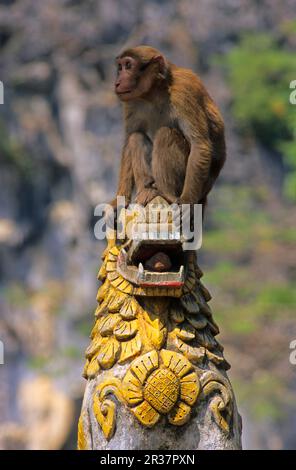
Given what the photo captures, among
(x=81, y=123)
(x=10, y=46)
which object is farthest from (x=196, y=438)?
(x=10, y=46)

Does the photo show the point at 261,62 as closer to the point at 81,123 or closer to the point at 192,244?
the point at 81,123

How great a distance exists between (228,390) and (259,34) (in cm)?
2074

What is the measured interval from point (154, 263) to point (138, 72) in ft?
4.90

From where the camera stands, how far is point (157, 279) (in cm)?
461

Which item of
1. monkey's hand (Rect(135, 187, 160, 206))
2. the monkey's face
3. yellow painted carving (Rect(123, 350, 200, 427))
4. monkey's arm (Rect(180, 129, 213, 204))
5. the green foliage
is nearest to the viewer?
yellow painted carving (Rect(123, 350, 200, 427))

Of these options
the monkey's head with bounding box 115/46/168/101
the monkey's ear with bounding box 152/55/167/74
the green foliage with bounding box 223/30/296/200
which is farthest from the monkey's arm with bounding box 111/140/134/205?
the green foliage with bounding box 223/30/296/200

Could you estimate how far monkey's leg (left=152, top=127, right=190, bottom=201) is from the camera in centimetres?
555

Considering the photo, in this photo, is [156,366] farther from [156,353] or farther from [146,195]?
[146,195]

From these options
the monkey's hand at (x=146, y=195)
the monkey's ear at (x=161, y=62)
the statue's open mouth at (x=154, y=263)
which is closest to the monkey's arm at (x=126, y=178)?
the monkey's hand at (x=146, y=195)

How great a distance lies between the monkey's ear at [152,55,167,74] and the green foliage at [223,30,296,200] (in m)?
17.8

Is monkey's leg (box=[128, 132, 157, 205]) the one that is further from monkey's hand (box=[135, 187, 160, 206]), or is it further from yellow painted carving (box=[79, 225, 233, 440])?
yellow painted carving (box=[79, 225, 233, 440])

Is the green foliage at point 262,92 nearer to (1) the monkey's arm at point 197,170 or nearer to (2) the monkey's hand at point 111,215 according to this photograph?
(1) the monkey's arm at point 197,170

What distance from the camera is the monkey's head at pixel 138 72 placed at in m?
5.74

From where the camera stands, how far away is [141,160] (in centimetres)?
560
